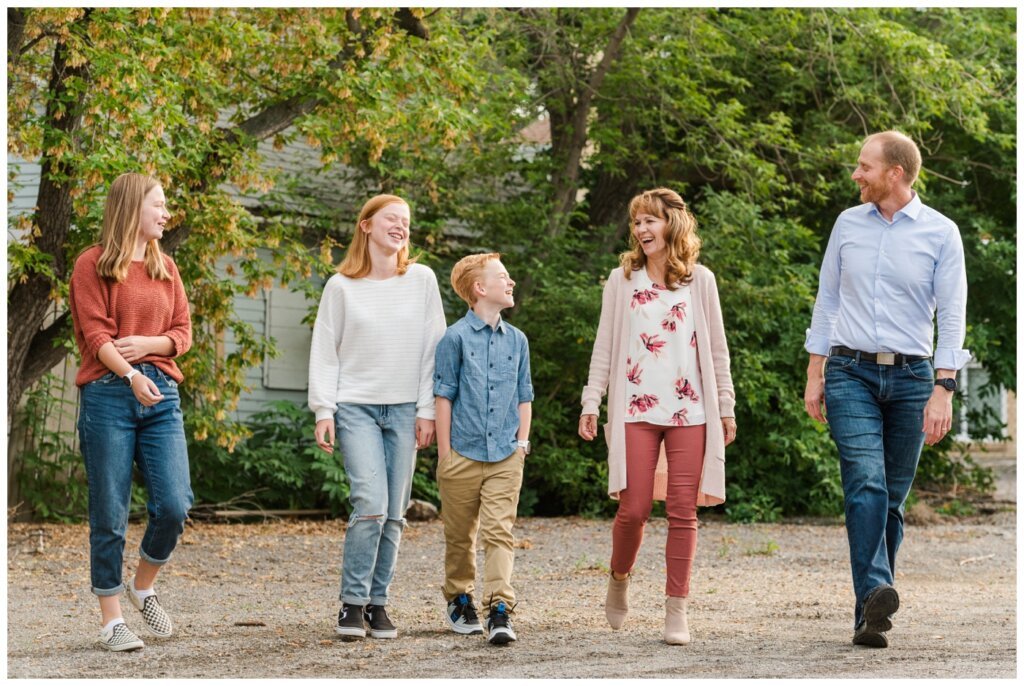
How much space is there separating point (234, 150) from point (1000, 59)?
9.83 m

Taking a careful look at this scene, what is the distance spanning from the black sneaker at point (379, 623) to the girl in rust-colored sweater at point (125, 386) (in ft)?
3.03

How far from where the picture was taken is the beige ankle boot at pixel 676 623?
539cm

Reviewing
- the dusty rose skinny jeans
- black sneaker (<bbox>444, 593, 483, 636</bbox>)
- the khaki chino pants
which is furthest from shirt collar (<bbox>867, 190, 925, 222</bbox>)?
black sneaker (<bbox>444, 593, 483, 636</bbox>)

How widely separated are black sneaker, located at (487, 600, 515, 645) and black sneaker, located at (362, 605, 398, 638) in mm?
483

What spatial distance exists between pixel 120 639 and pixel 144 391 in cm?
103

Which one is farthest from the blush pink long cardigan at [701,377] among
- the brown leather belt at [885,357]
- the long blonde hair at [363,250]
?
the long blonde hair at [363,250]

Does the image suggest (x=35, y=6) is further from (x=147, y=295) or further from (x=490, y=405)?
(x=490, y=405)

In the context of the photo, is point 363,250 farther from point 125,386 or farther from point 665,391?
point 665,391

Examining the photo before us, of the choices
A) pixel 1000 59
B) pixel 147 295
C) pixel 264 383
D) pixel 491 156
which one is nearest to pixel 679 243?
pixel 147 295

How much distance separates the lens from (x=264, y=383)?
561 inches

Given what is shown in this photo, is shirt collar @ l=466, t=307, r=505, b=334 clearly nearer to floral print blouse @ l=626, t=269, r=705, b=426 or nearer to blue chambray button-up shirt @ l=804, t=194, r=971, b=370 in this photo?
floral print blouse @ l=626, t=269, r=705, b=426

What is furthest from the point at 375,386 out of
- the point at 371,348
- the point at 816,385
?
the point at 816,385

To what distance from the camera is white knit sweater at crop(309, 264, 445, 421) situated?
18.1 ft

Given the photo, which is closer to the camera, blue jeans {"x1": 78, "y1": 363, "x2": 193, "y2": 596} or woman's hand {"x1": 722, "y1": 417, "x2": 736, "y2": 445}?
blue jeans {"x1": 78, "y1": 363, "x2": 193, "y2": 596}
